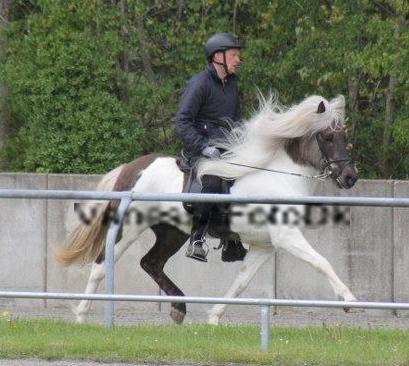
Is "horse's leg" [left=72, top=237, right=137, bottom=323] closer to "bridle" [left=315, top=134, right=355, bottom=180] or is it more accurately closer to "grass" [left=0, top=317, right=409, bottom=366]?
"grass" [left=0, top=317, right=409, bottom=366]

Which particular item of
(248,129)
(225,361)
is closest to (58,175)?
(248,129)

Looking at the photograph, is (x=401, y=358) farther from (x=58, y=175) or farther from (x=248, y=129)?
(x=58, y=175)

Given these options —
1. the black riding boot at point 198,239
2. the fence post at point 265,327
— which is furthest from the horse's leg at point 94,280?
the fence post at point 265,327

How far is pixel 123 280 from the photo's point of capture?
1689 centimetres

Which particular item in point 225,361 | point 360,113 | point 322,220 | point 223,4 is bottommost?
point 225,361

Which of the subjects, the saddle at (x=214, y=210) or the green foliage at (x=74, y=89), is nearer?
the saddle at (x=214, y=210)

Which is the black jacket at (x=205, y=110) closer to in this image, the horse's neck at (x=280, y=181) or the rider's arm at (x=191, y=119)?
the rider's arm at (x=191, y=119)

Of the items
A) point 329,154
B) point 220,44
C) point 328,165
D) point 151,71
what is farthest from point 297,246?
point 151,71

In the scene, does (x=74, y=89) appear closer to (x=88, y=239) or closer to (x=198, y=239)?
(x=88, y=239)

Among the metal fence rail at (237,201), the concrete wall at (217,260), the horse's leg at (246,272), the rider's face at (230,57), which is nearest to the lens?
the metal fence rail at (237,201)

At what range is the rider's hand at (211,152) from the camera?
13422mm

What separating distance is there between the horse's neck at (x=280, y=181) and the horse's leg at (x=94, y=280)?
1351 mm

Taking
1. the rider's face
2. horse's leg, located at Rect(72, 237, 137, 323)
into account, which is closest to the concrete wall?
horse's leg, located at Rect(72, 237, 137, 323)

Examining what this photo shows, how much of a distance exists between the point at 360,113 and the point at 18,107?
430 centimetres
